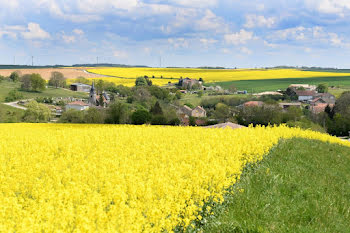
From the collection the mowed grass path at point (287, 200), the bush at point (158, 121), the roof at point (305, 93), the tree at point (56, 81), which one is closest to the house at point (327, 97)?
the roof at point (305, 93)

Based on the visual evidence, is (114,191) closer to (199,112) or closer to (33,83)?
(199,112)

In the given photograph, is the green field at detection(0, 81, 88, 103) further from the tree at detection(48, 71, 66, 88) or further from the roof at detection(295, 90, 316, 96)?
the roof at detection(295, 90, 316, 96)

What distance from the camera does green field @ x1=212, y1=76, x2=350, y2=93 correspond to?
130375 mm

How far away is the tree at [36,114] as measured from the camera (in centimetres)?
7586

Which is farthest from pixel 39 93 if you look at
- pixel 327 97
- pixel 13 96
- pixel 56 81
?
pixel 327 97

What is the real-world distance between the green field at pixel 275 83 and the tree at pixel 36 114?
2900 inches

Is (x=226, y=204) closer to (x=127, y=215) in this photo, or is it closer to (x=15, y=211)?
(x=127, y=215)

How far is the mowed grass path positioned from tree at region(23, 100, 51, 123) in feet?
233

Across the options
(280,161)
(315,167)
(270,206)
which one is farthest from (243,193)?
(315,167)

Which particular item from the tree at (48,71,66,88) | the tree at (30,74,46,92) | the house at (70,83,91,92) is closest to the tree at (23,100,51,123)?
the tree at (30,74,46,92)

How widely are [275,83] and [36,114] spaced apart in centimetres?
9264

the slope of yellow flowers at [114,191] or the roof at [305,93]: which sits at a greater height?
the slope of yellow flowers at [114,191]

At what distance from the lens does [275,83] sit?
450 feet

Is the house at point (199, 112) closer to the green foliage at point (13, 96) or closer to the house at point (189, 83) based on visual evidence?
the house at point (189, 83)
